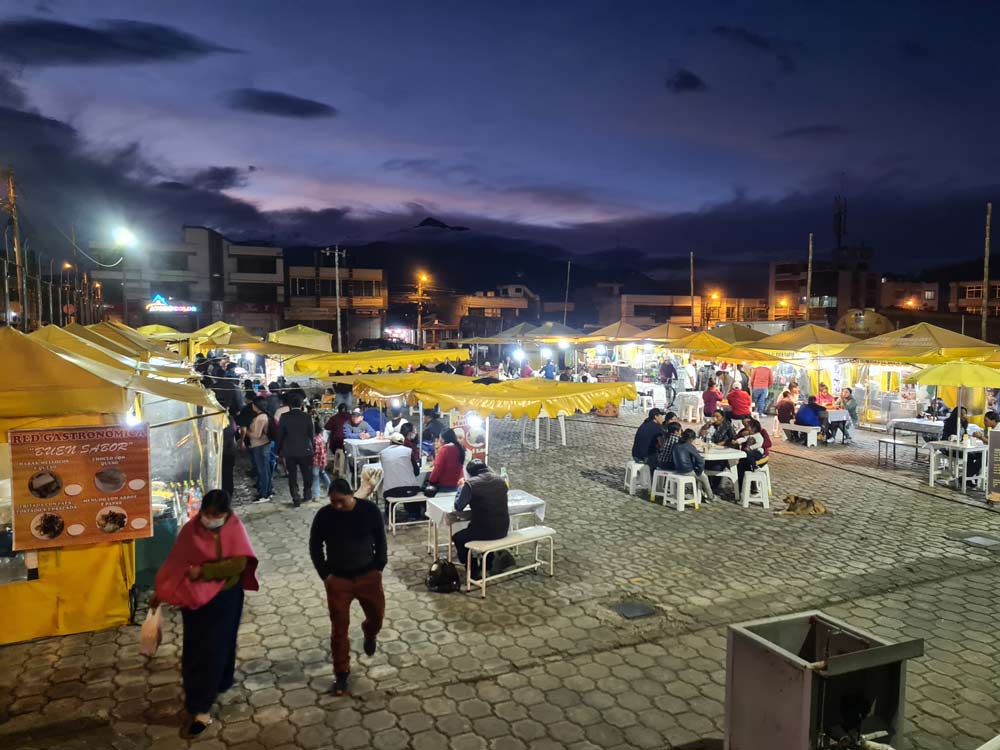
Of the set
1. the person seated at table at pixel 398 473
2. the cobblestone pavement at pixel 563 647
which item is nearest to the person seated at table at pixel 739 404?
the cobblestone pavement at pixel 563 647

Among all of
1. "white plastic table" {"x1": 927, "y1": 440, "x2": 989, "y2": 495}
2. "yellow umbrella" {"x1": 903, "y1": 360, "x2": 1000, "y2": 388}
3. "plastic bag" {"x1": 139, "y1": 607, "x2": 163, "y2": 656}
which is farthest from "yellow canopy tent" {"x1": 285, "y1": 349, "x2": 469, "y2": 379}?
"white plastic table" {"x1": 927, "y1": 440, "x2": 989, "y2": 495}

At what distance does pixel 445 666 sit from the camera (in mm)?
5312

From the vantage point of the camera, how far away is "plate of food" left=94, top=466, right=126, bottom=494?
5746 mm

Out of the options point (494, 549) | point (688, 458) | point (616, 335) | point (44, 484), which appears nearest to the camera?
point (44, 484)

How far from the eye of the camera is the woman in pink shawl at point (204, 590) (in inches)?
168

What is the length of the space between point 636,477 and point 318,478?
540 cm

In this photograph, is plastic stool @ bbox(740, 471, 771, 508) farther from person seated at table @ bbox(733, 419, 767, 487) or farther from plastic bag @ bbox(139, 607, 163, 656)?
A: plastic bag @ bbox(139, 607, 163, 656)

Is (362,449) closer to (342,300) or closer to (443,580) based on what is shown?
(443,580)

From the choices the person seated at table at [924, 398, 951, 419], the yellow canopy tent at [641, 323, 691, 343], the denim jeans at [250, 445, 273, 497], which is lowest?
the denim jeans at [250, 445, 273, 497]

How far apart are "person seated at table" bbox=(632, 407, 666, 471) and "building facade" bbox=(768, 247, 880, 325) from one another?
47.5 metres

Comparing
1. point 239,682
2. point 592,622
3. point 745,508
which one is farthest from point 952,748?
point 745,508

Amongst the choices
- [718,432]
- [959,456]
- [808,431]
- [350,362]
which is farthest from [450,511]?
[808,431]

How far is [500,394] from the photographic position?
27.7 ft

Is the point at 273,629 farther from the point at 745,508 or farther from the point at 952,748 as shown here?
the point at 745,508
